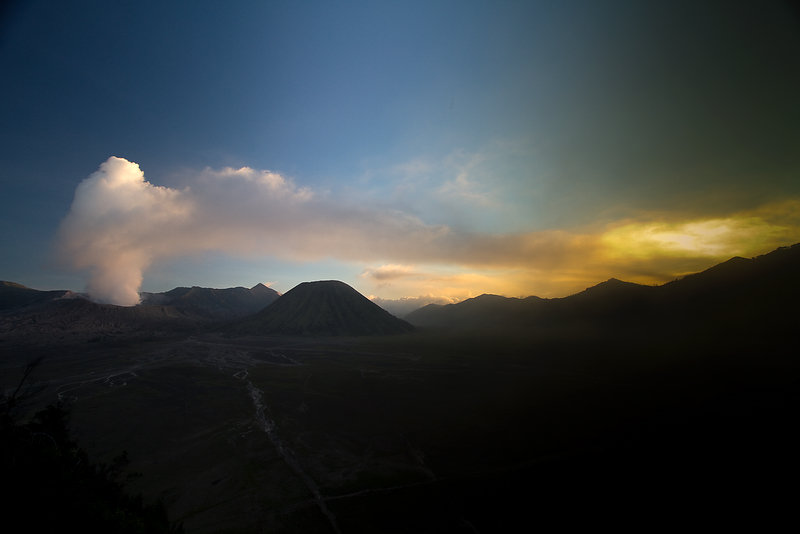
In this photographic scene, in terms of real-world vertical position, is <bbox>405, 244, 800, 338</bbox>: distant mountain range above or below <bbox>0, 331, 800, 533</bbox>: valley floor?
above

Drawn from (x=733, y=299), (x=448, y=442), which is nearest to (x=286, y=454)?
(x=448, y=442)

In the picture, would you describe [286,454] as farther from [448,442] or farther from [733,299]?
[733,299]

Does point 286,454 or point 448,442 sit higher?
point 286,454

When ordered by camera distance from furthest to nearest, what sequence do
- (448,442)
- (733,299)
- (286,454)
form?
1. (733,299)
2. (448,442)
3. (286,454)

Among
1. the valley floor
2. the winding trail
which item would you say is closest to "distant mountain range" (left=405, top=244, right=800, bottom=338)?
the valley floor

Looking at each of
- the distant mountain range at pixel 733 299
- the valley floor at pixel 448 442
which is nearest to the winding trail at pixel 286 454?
the valley floor at pixel 448 442

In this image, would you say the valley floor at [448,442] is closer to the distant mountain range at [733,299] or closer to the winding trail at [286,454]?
the winding trail at [286,454]

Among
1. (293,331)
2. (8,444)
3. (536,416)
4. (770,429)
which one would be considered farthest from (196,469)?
(293,331)

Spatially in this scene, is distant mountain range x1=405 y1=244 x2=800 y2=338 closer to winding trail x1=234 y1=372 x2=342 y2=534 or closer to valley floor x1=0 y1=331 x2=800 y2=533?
valley floor x1=0 y1=331 x2=800 y2=533
